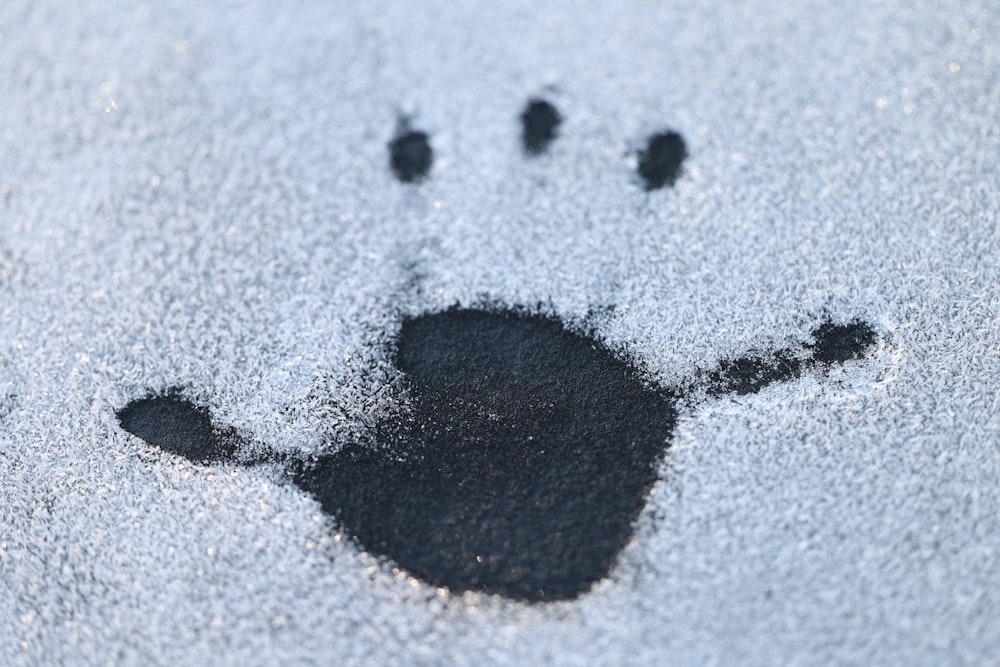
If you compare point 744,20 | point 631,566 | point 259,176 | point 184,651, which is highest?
point 744,20

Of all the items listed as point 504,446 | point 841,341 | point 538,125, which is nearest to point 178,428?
point 504,446

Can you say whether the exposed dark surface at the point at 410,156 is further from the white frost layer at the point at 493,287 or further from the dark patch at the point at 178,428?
the dark patch at the point at 178,428

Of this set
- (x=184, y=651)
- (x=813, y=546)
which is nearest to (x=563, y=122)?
(x=813, y=546)

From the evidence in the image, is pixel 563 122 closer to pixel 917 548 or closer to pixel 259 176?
pixel 259 176

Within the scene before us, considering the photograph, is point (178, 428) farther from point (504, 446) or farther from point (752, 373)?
point (752, 373)

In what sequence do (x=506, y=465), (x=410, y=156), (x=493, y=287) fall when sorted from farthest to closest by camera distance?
1. (x=410, y=156)
2. (x=493, y=287)
3. (x=506, y=465)

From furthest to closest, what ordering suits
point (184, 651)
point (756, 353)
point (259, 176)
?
point (259, 176)
point (756, 353)
point (184, 651)
